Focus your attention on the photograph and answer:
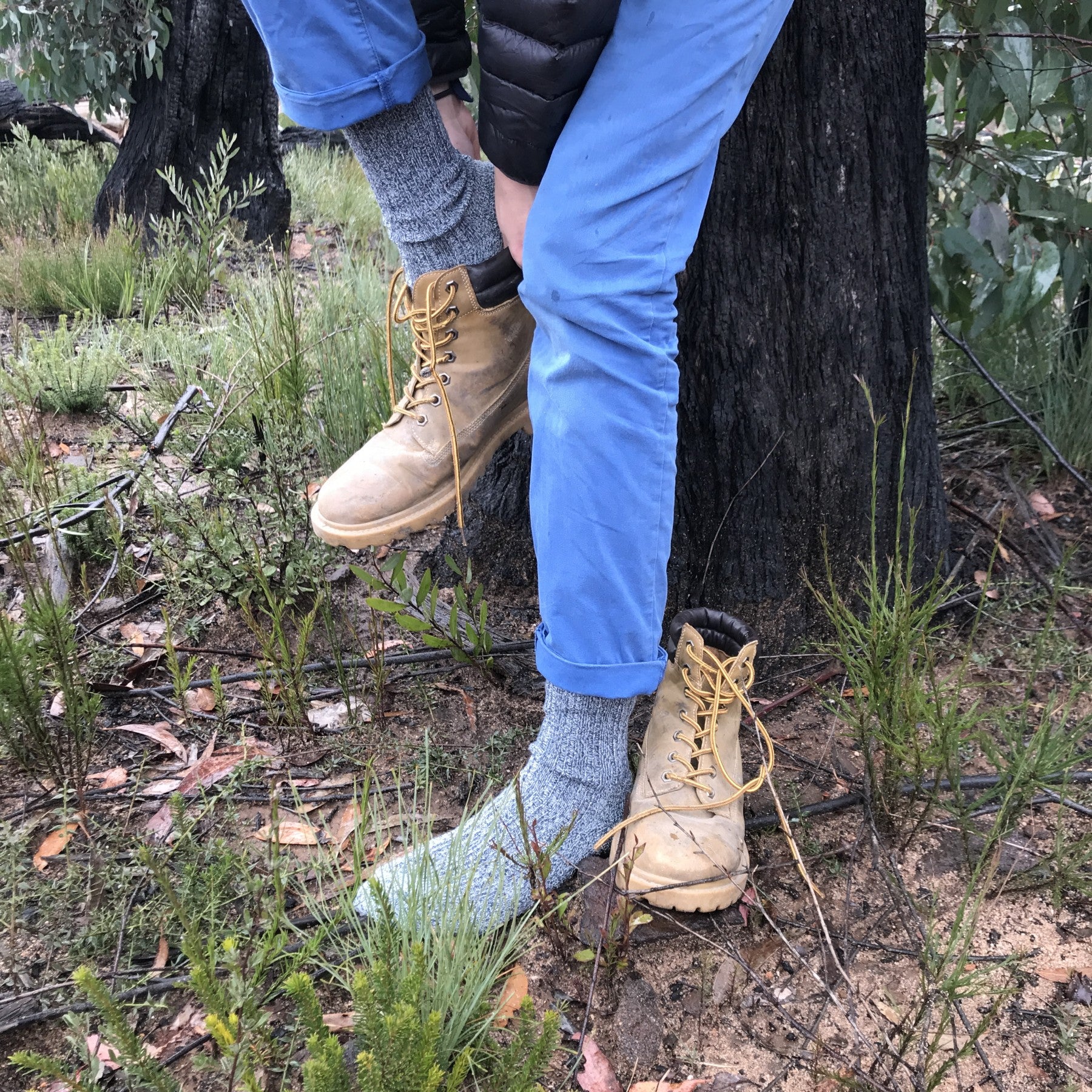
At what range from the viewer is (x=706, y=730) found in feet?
4.76

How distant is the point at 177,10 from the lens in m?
4.58

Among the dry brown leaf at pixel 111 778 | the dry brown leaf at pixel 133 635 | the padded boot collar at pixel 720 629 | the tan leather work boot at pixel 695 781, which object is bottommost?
the dry brown leaf at pixel 111 778

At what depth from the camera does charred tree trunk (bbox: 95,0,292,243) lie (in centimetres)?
463

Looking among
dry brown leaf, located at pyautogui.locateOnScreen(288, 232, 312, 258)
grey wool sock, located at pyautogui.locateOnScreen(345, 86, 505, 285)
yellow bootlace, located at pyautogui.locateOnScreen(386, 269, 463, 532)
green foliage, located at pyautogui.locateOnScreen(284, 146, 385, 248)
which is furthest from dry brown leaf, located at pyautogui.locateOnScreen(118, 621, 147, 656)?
dry brown leaf, located at pyautogui.locateOnScreen(288, 232, 312, 258)

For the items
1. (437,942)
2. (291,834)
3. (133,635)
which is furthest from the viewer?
(133,635)

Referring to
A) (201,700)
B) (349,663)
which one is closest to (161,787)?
(201,700)

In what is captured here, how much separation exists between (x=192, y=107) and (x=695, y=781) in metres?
4.71

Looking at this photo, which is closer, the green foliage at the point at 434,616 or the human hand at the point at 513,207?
the human hand at the point at 513,207

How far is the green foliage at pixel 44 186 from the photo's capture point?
4.50 m

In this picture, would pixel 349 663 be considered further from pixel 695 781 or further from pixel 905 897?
pixel 905 897

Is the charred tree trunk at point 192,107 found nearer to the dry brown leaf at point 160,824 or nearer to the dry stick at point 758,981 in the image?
the dry brown leaf at point 160,824

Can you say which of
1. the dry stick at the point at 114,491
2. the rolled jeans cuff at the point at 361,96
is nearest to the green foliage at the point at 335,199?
the dry stick at the point at 114,491

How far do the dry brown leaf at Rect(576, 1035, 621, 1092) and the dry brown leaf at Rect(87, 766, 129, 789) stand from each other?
0.93 meters

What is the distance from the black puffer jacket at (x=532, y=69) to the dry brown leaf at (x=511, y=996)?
3.55ft
